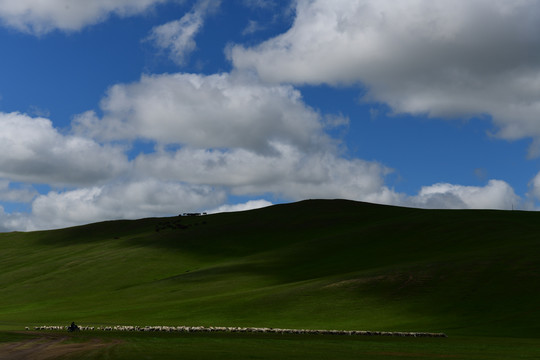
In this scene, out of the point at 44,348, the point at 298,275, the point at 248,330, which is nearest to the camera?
the point at 44,348

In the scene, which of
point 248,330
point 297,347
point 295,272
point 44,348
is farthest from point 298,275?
point 44,348

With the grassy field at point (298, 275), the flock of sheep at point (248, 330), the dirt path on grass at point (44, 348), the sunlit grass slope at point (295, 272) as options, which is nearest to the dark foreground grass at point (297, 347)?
the grassy field at point (298, 275)

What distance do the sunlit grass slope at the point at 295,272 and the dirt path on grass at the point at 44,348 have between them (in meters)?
21.9

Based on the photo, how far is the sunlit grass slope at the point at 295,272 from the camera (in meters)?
69.6

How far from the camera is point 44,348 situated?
42.1m

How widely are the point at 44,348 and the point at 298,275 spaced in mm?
68630

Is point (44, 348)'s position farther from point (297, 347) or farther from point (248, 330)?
point (248, 330)

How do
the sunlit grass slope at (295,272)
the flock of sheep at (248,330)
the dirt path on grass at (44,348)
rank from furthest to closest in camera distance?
the sunlit grass slope at (295,272), the flock of sheep at (248,330), the dirt path on grass at (44,348)

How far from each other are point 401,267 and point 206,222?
10943 centimetres

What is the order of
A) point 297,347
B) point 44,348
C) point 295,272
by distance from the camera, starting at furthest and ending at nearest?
point 295,272, point 297,347, point 44,348

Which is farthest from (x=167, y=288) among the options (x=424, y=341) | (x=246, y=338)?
(x=424, y=341)

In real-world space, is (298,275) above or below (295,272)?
below

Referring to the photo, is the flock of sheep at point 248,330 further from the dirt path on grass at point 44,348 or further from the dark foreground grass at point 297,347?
the dirt path on grass at point 44,348

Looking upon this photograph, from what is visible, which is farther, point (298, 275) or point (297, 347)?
point (298, 275)
